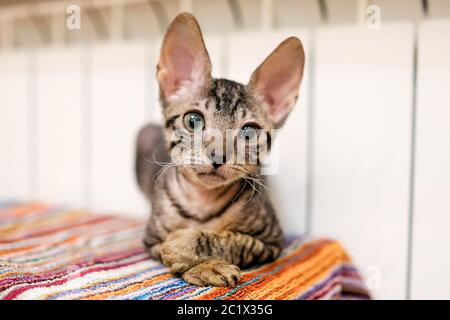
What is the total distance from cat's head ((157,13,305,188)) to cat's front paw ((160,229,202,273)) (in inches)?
3.7

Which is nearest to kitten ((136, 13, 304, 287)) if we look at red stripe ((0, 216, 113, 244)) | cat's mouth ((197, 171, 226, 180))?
cat's mouth ((197, 171, 226, 180))

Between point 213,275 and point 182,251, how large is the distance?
7cm

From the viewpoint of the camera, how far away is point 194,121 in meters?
0.77

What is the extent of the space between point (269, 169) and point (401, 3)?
409 millimetres

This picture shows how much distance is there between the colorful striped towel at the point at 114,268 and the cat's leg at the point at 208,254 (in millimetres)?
18

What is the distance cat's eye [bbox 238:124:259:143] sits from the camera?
2.49ft

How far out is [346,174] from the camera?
40.6 inches

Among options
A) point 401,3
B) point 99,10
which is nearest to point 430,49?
point 401,3

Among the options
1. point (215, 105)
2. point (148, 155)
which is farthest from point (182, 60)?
point (148, 155)

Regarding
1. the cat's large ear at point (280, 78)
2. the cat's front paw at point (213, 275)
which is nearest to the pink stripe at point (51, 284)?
the cat's front paw at point (213, 275)

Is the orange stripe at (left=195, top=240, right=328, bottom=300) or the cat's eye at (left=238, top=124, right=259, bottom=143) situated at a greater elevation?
the cat's eye at (left=238, top=124, right=259, bottom=143)

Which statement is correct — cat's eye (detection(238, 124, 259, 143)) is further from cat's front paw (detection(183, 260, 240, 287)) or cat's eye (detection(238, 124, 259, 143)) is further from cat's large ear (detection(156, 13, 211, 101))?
cat's front paw (detection(183, 260, 240, 287))

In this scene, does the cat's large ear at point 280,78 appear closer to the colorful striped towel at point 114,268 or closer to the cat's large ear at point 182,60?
the cat's large ear at point 182,60

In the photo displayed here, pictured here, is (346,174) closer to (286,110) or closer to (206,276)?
(286,110)
